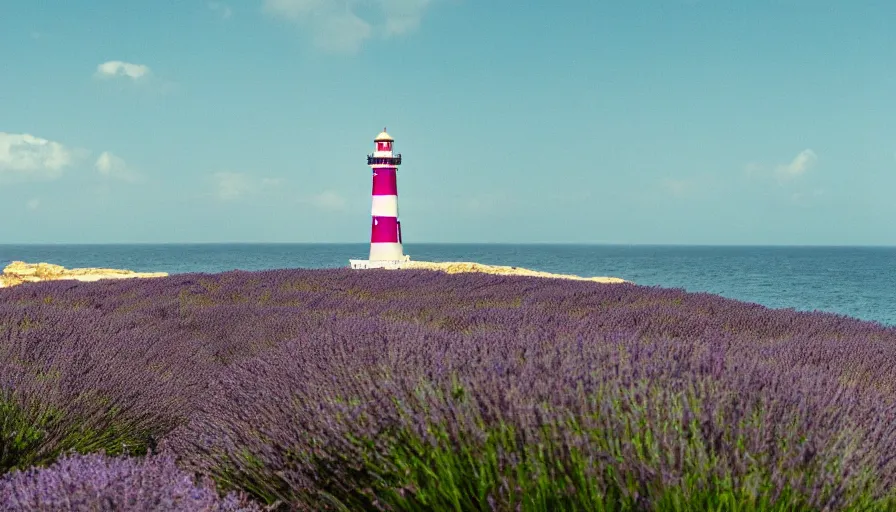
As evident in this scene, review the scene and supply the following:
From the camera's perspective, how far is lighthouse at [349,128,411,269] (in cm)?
2205

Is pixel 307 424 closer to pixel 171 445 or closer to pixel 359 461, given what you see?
pixel 359 461

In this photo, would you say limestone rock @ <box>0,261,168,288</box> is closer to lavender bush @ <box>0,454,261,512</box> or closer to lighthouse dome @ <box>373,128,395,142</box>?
lighthouse dome @ <box>373,128,395,142</box>

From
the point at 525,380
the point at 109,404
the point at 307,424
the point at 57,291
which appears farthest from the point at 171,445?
the point at 57,291

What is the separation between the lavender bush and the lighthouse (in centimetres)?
1945

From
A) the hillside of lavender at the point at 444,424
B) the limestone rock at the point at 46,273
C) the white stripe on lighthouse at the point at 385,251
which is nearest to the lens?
the hillside of lavender at the point at 444,424

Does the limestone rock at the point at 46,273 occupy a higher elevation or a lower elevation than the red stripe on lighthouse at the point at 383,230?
lower

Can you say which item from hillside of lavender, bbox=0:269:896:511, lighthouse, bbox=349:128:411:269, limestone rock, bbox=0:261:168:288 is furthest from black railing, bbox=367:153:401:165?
hillside of lavender, bbox=0:269:896:511

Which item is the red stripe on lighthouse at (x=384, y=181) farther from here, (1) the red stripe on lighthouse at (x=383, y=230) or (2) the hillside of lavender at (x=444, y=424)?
(2) the hillside of lavender at (x=444, y=424)

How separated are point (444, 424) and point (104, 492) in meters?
1.05

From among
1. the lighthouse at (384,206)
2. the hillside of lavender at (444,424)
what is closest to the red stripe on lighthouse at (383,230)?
the lighthouse at (384,206)

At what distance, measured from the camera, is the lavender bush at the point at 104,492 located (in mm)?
2166

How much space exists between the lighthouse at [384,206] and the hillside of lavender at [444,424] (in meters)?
17.1

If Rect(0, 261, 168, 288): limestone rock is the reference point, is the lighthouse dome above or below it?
above

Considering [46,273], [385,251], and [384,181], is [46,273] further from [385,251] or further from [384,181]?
[384,181]
